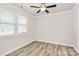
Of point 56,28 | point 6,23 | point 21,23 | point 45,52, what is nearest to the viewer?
point 6,23

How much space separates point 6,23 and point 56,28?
346 cm

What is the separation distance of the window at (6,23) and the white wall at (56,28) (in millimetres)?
3066

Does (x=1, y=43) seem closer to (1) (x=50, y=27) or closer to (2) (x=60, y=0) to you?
(2) (x=60, y=0)

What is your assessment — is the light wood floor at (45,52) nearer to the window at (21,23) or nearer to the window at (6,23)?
the window at (6,23)

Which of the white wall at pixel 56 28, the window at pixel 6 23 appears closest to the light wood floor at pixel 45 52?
the window at pixel 6 23

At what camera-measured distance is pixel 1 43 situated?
10.2ft

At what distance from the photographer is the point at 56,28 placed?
5.70m

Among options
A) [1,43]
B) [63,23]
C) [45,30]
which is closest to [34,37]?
[45,30]

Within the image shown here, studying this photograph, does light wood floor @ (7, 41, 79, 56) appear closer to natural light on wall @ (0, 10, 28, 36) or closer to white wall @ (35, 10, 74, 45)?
natural light on wall @ (0, 10, 28, 36)

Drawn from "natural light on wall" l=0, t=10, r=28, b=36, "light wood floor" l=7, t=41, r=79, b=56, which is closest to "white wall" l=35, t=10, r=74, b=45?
"light wood floor" l=7, t=41, r=79, b=56

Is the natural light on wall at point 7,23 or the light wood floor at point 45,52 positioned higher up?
the natural light on wall at point 7,23

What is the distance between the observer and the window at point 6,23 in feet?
10.6

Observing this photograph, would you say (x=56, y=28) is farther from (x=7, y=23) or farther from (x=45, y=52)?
(x=7, y=23)

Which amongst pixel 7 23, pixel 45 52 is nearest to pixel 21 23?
pixel 7 23
